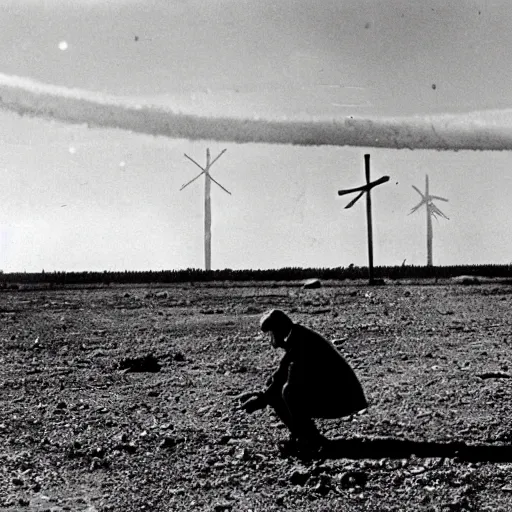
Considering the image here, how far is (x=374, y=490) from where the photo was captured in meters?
6.70

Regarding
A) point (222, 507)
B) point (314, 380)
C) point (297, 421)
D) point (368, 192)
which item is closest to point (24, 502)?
point (222, 507)

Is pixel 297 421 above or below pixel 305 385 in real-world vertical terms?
below

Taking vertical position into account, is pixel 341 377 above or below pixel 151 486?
above

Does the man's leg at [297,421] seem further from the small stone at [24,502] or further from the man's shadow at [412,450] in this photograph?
the small stone at [24,502]

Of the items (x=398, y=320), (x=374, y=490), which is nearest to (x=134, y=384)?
(x=374, y=490)

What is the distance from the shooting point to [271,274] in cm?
3644

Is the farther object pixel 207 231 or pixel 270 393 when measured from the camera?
pixel 207 231

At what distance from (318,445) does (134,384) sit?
432 cm

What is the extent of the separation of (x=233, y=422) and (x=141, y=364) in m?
3.56

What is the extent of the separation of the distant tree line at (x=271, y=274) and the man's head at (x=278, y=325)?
1084 inches

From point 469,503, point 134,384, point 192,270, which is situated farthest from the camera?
point 192,270

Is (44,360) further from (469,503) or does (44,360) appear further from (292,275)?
(292,275)

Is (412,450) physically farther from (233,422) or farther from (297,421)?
(233,422)

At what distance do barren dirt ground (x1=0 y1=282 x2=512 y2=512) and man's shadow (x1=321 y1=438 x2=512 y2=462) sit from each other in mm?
19
